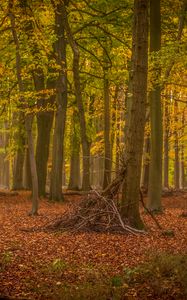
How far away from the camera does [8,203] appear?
21.0m

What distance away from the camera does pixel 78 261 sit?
8.88 m

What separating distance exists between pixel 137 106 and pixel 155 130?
180 inches

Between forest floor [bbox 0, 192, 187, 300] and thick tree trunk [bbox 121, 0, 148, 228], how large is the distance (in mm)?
1250

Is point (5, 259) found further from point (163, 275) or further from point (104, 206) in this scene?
point (104, 206)

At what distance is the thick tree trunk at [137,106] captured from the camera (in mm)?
11734

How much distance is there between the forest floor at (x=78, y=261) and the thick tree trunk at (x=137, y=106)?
1.25 metres

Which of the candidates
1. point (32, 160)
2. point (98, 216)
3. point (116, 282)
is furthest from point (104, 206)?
point (116, 282)

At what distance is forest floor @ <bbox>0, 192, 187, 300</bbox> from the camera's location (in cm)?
666

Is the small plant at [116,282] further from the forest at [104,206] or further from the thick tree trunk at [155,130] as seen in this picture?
the thick tree trunk at [155,130]

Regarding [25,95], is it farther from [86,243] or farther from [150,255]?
[150,255]

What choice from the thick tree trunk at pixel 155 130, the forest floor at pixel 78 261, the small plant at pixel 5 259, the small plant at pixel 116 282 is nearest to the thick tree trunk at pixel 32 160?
the forest floor at pixel 78 261

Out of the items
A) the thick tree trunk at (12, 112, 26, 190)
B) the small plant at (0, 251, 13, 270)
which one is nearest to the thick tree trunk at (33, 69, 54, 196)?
the thick tree trunk at (12, 112, 26, 190)

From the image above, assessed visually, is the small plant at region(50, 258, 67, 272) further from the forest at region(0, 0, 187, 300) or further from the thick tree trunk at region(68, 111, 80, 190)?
the thick tree trunk at region(68, 111, 80, 190)

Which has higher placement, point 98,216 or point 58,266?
point 98,216
